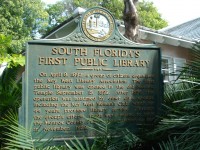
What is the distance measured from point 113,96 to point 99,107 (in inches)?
11.9

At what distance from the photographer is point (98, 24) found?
18.9 ft

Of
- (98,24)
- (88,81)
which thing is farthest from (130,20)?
(88,81)

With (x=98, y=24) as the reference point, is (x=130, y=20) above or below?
above

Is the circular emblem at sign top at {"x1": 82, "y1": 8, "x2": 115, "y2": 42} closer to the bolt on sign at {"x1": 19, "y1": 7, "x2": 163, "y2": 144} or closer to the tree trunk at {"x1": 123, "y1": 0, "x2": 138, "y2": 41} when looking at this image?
the bolt on sign at {"x1": 19, "y1": 7, "x2": 163, "y2": 144}

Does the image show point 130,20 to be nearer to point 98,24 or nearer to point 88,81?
point 98,24

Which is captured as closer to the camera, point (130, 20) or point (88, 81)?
point (88, 81)

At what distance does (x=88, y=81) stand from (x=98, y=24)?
945 mm

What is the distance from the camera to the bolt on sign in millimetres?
5391

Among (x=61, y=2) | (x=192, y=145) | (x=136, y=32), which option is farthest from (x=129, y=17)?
(x=61, y=2)

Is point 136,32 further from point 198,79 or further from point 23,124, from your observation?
point 23,124

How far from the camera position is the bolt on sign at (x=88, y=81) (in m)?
5.39

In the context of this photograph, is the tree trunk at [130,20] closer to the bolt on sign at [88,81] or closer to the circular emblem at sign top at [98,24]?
the bolt on sign at [88,81]

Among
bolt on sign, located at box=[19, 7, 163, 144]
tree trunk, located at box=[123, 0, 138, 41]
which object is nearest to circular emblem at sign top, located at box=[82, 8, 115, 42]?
bolt on sign, located at box=[19, 7, 163, 144]

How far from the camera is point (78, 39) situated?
223 inches
